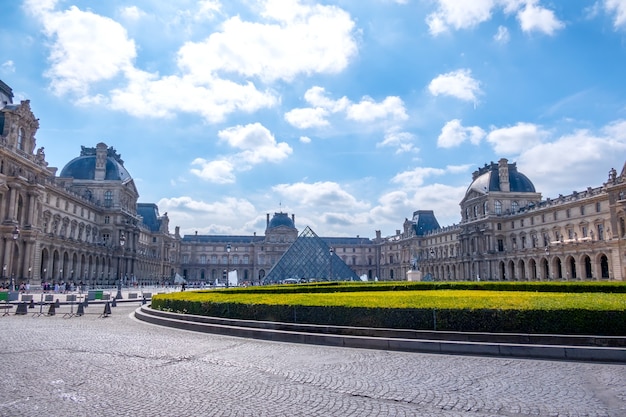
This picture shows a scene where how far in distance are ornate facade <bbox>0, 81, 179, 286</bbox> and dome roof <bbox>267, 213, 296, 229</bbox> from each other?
31681mm

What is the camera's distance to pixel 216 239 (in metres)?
117

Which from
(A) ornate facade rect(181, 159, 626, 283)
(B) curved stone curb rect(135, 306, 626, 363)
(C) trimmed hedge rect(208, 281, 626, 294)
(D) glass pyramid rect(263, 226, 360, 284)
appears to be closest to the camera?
(B) curved stone curb rect(135, 306, 626, 363)

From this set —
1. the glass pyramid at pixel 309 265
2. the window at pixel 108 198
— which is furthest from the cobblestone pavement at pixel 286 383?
the window at pixel 108 198

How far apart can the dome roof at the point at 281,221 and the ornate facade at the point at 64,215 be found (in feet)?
104

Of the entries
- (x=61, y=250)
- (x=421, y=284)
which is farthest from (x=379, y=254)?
(x=421, y=284)

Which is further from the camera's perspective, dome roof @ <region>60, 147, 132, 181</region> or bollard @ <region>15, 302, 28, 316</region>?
dome roof @ <region>60, 147, 132, 181</region>

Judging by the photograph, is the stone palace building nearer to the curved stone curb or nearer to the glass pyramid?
the glass pyramid

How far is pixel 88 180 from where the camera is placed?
69.7 metres

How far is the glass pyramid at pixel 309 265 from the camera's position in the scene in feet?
182

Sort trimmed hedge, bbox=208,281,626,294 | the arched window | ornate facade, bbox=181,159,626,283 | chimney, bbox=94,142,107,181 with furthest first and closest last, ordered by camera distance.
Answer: chimney, bbox=94,142,107,181 → ornate facade, bbox=181,159,626,283 → the arched window → trimmed hedge, bbox=208,281,626,294

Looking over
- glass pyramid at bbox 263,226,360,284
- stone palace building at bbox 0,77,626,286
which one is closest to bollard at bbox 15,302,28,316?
stone palace building at bbox 0,77,626,286

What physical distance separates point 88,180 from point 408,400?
2881 inches

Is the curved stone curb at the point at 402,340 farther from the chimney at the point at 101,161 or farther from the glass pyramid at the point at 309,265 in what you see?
the chimney at the point at 101,161

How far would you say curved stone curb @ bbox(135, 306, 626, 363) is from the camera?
347 inches
